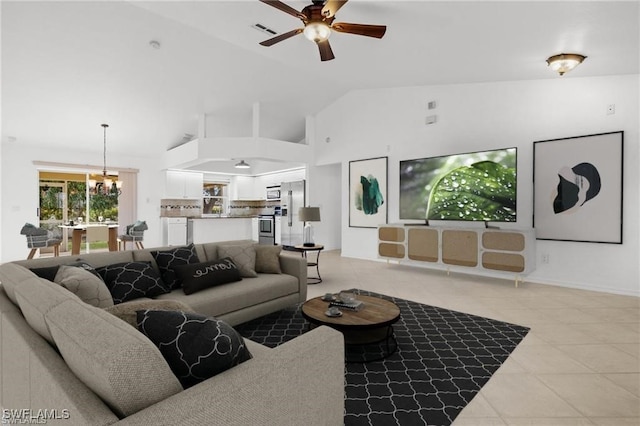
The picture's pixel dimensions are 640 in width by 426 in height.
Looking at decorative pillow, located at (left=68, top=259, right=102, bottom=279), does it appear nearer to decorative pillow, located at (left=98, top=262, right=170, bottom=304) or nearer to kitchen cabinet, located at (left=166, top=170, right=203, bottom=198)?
decorative pillow, located at (left=98, top=262, right=170, bottom=304)

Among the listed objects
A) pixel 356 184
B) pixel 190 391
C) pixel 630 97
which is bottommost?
pixel 190 391

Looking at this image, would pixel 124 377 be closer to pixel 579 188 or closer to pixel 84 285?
pixel 84 285

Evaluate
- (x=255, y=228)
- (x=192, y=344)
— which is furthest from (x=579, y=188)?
(x=255, y=228)

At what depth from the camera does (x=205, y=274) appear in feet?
9.58

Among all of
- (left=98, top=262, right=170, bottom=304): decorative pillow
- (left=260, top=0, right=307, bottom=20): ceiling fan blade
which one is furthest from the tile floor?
(left=260, top=0, right=307, bottom=20): ceiling fan blade

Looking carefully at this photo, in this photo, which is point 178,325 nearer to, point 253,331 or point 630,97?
point 253,331

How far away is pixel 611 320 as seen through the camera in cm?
330

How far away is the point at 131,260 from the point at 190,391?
243 cm

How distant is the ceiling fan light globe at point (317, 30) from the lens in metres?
2.85

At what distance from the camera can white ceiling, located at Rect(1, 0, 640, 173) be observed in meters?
Answer: 3.16

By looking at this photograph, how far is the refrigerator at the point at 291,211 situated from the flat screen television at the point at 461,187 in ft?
9.34

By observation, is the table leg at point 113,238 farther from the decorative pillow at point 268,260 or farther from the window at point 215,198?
the decorative pillow at point 268,260

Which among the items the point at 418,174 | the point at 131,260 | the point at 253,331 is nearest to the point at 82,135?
the point at 131,260

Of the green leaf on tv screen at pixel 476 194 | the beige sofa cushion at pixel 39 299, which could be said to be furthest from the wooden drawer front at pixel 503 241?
the beige sofa cushion at pixel 39 299
